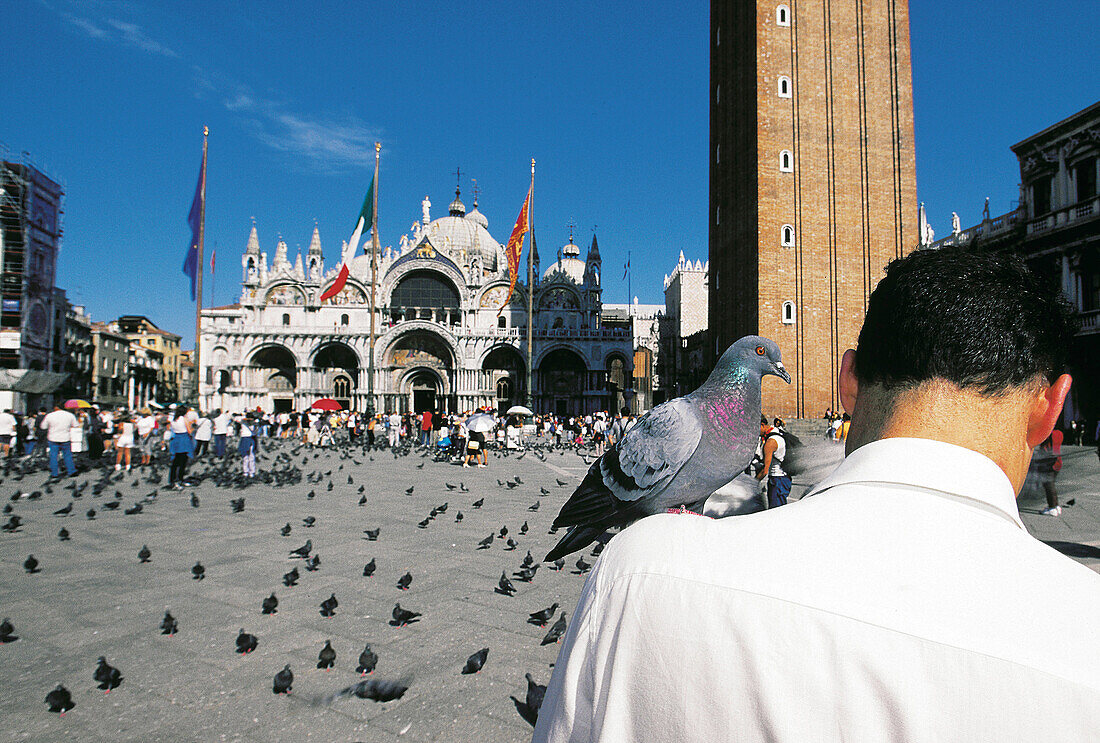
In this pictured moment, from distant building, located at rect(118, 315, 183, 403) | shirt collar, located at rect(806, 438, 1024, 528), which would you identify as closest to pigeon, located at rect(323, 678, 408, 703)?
shirt collar, located at rect(806, 438, 1024, 528)

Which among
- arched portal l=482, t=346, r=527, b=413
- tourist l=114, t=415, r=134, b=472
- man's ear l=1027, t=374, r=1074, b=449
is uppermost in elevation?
arched portal l=482, t=346, r=527, b=413

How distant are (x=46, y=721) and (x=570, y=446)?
72.5 ft

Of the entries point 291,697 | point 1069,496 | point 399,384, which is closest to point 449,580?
point 291,697

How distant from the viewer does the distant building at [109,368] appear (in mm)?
49219

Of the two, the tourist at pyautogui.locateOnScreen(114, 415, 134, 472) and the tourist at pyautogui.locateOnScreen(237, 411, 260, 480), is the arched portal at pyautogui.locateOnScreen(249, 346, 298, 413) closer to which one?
the tourist at pyautogui.locateOnScreen(114, 415, 134, 472)

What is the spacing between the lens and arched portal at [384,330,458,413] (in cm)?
3925

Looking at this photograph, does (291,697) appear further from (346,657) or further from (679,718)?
(679,718)

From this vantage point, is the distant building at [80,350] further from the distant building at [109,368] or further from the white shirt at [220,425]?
the white shirt at [220,425]

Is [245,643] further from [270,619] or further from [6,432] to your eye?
[6,432]

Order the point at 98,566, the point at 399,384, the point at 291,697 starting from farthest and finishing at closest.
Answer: the point at 399,384 < the point at 98,566 < the point at 291,697

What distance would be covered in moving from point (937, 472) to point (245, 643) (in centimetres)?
365

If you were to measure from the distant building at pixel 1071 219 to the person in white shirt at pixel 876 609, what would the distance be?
2169cm

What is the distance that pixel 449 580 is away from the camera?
4965 millimetres

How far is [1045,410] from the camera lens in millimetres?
992
